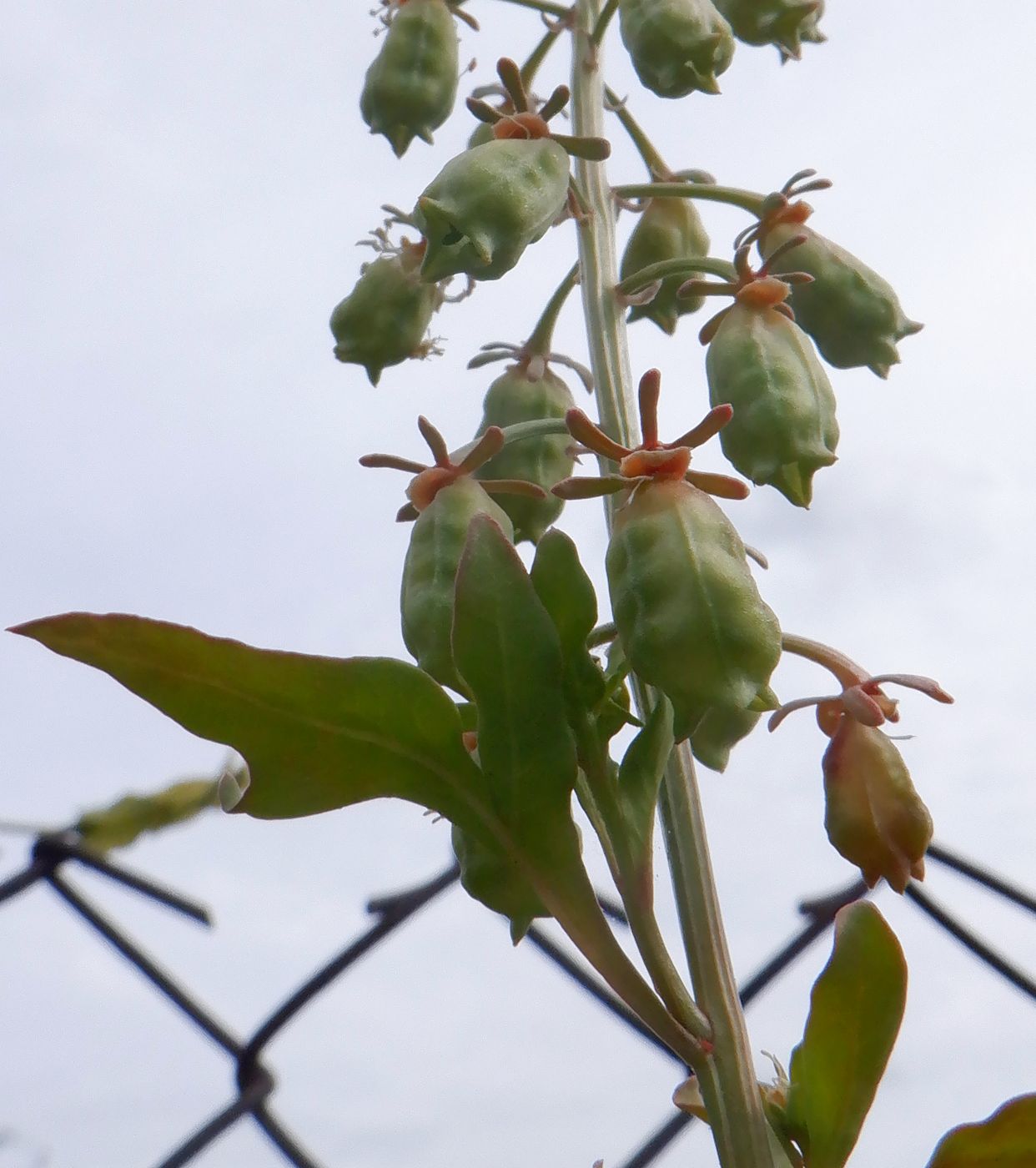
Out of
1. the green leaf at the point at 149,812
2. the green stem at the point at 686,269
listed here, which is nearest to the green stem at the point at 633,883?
the green leaf at the point at 149,812

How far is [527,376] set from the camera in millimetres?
934

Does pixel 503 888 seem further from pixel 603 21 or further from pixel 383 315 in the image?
pixel 603 21

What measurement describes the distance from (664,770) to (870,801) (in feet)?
0.40

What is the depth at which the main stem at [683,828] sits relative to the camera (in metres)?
0.63

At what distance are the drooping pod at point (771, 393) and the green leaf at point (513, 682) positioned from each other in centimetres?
18

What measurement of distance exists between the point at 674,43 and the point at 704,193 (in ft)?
0.34

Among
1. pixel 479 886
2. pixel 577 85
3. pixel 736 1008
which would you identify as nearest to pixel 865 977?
pixel 736 1008

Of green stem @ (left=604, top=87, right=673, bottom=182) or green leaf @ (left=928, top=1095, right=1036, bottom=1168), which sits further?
green stem @ (left=604, top=87, right=673, bottom=182)

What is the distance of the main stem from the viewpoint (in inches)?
24.9

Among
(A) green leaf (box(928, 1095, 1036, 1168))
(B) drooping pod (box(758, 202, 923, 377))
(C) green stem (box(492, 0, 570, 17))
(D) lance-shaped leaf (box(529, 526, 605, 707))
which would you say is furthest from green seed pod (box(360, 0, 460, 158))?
(A) green leaf (box(928, 1095, 1036, 1168))

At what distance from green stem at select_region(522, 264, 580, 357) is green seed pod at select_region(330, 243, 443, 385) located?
9cm

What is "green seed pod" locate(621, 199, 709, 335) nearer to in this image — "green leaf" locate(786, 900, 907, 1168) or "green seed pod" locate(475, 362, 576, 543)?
"green seed pod" locate(475, 362, 576, 543)

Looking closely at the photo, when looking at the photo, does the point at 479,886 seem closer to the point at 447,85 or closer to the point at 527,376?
the point at 527,376

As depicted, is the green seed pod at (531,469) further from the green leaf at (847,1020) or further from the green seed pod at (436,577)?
the green leaf at (847,1020)
